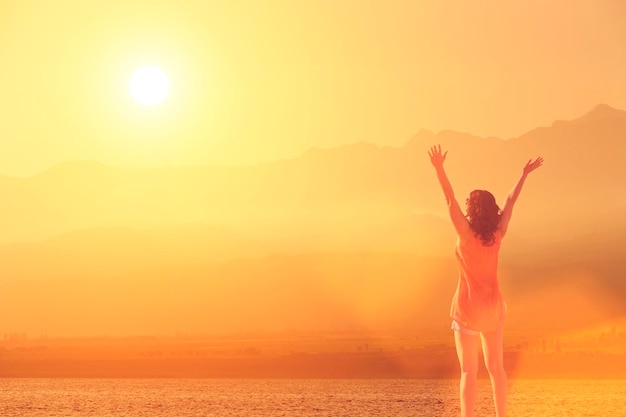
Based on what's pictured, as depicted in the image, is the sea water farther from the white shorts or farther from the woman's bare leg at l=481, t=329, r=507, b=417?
the white shorts

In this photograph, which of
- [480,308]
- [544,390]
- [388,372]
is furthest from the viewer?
[388,372]

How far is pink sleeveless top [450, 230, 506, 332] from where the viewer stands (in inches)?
448

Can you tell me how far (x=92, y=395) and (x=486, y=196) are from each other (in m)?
27.5

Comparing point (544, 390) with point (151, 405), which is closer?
point (151, 405)

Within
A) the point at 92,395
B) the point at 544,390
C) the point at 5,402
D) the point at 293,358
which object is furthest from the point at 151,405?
the point at 293,358

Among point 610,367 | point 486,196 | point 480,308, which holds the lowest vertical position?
point 480,308

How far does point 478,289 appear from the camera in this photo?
1155 cm

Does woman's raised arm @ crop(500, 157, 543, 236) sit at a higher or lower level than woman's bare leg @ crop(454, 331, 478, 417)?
higher

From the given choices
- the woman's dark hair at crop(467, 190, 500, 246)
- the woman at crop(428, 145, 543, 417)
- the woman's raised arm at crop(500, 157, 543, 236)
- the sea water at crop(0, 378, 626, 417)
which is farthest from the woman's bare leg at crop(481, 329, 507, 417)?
the sea water at crop(0, 378, 626, 417)

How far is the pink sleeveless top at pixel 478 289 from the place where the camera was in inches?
448

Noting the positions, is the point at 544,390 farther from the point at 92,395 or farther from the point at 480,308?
the point at 480,308

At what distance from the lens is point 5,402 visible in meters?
31.6

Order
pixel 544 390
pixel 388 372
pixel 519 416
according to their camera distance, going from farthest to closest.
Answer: pixel 388 372 → pixel 544 390 → pixel 519 416

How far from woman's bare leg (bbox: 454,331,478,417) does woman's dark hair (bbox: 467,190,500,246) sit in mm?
1166
